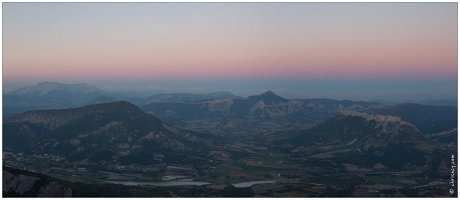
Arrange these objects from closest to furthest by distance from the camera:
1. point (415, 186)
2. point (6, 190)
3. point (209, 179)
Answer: point (6, 190), point (415, 186), point (209, 179)

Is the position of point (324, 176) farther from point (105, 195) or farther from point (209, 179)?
point (105, 195)


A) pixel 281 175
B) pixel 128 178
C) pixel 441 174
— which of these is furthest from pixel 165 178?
pixel 441 174

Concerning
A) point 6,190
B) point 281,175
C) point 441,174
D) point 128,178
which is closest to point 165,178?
point 128,178

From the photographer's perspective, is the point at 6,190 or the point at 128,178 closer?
the point at 6,190

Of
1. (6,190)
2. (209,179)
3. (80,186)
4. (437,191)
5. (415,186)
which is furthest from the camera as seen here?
(209,179)

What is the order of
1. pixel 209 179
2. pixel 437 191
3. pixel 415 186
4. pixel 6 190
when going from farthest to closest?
pixel 209 179 < pixel 415 186 < pixel 437 191 < pixel 6 190

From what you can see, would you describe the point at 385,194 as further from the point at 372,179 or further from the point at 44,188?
the point at 44,188
